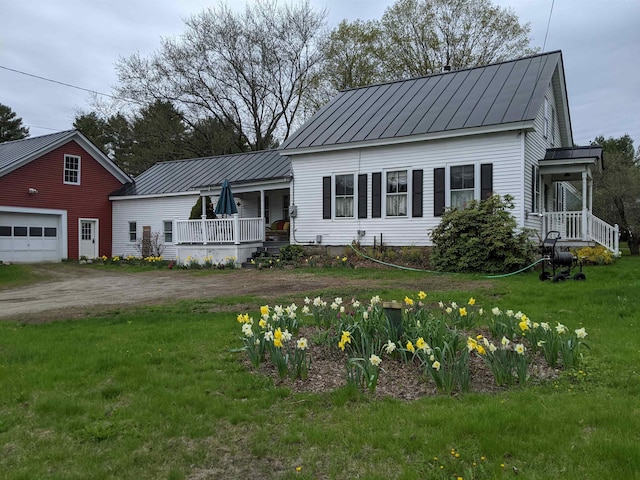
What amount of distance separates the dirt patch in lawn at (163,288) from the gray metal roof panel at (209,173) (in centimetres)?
607

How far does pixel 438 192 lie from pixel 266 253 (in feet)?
22.1

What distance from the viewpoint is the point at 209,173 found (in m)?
22.6

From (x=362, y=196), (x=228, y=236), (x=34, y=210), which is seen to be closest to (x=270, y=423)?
(x=362, y=196)

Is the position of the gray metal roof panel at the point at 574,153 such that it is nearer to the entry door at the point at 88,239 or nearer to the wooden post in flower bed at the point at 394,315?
the wooden post in flower bed at the point at 394,315

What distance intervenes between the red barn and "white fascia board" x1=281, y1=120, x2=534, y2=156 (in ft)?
38.1

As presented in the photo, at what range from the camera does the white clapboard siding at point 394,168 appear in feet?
45.6

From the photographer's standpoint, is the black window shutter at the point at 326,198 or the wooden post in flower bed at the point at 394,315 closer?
the wooden post in flower bed at the point at 394,315

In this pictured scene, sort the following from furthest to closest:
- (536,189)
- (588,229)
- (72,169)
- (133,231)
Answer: (133,231) → (72,169) → (536,189) → (588,229)

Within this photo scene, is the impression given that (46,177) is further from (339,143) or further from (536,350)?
(536,350)

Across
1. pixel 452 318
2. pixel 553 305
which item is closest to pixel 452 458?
pixel 452 318

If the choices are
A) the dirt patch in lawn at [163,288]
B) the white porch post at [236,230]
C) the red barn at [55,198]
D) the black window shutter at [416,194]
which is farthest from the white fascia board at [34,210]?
the black window shutter at [416,194]

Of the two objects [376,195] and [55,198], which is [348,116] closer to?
[376,195]

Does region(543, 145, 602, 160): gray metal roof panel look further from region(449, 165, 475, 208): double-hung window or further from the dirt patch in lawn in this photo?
the dirt patch in lawn

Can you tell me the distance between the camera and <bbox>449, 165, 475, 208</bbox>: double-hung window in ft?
47.6
